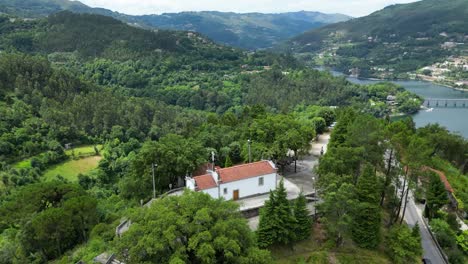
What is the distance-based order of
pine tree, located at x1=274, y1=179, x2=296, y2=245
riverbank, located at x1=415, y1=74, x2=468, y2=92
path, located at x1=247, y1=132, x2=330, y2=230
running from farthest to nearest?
riverbank, located at x1=415, y1=74, x2=468, y2=92 < path, located at x1=247, y1=132, x2=330, y2=230 < pine tree, located at x1=274, y1=179, x2=296, y2=245

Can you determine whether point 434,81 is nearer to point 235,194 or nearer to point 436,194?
point 436,194

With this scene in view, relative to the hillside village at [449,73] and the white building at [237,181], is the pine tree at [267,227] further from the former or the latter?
the hillside village at [449,73]

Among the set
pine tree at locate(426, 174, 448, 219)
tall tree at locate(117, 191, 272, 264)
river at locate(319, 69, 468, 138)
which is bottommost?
river at locate(319, 69, 468, 138)

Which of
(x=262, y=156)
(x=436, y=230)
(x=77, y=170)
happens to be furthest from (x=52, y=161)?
(x=436, y=230)

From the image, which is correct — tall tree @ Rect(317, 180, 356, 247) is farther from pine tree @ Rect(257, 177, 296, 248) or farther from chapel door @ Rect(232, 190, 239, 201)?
chapel door @ Rect(232, 190, 239, 201)

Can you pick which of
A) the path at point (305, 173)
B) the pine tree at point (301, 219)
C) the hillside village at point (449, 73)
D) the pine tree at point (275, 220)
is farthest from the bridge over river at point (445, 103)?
the pine tree at point (275, 220)

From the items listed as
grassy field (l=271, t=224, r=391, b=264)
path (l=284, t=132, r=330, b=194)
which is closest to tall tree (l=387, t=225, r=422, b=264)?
grassy field (l=271, t=224, r=391, b=264)
